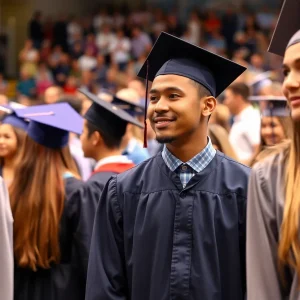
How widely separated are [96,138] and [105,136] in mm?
54

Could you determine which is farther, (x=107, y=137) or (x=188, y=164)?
(x=107, y=137)

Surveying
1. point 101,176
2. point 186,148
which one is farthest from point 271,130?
point 186,148

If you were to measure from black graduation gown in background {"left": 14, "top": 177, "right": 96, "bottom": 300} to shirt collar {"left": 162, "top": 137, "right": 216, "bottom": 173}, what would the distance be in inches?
36.1

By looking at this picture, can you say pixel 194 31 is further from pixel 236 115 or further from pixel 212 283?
pixel 212 283

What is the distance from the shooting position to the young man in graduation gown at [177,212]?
9.77ft

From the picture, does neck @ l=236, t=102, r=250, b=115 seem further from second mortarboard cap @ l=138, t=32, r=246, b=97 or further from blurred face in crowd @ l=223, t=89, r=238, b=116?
second mortarboard cap @ l=138, t=32, r=246, b=97

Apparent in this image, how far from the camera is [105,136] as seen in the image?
462 centimetres

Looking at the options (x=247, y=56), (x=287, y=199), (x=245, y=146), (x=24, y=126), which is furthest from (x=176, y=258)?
(x=247, y=56)

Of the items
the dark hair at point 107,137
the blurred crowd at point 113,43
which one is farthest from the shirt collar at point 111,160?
the blurred crowd at point 113,43

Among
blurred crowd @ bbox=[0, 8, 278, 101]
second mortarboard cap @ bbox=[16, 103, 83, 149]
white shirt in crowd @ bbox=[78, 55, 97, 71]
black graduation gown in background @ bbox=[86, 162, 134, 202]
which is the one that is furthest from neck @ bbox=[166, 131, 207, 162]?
white shirt in crowd @ bbox=[78, 55, 97, 71]

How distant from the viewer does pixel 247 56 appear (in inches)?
618

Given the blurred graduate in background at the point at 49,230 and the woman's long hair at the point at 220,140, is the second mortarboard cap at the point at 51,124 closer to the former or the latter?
the blurred graduate in background at the point at 49,230

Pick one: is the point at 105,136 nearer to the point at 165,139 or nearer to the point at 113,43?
the point at 165,139

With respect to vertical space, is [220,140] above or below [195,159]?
→ above
